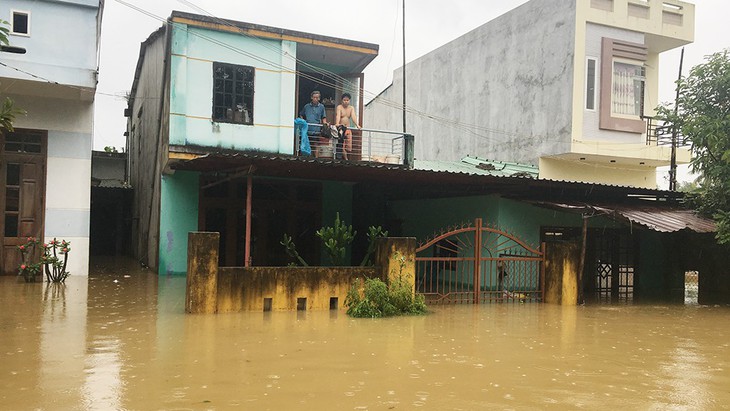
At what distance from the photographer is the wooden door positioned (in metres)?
14.7

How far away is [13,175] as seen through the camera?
48.7 feet

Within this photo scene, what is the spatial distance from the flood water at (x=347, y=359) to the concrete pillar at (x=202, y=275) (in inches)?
12.6

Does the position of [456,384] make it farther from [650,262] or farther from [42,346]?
[650,262]

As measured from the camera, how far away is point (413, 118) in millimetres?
28766

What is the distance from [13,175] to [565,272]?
12.9 m

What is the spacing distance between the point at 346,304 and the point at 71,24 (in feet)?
30.5

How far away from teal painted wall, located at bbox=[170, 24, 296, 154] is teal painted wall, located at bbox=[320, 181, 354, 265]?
2144 millimetres

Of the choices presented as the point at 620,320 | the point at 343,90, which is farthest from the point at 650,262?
the point at 343,90

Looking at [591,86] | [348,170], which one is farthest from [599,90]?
[348,170]

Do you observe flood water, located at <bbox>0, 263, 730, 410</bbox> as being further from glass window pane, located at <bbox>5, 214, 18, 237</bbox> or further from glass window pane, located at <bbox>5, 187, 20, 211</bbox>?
glass window pane, located at <bbox>5, 187, 20, 211</bbox>

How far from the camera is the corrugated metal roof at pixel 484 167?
18555mm

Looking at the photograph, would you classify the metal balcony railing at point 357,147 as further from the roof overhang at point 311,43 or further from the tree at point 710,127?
the tree at point 710,127

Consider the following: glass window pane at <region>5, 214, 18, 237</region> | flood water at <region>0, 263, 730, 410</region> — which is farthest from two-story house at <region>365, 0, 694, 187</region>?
glass window pane at <region>5, 214, 18, 237</region>

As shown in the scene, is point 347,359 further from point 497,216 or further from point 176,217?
point 176,217
